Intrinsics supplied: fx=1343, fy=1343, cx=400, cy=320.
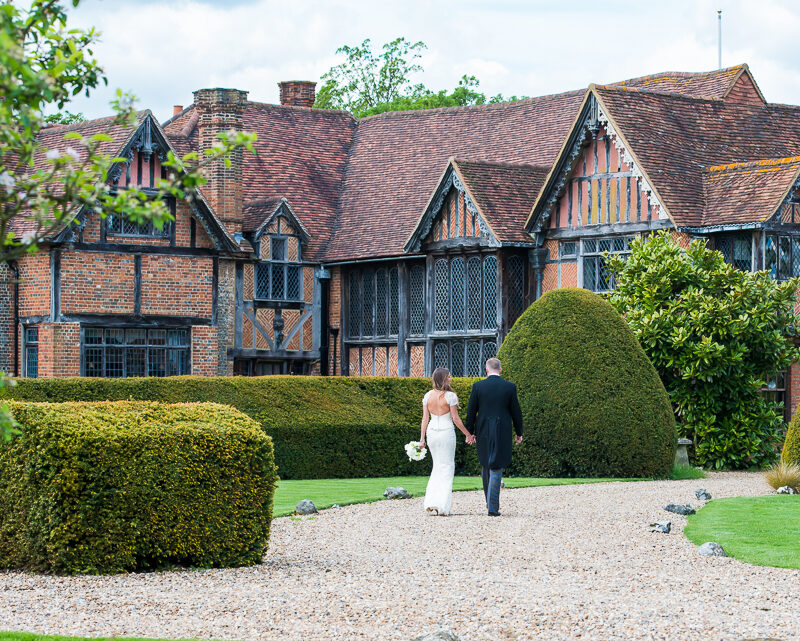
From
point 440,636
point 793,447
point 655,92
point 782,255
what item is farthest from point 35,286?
point 440,636

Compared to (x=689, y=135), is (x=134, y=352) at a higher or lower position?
lower

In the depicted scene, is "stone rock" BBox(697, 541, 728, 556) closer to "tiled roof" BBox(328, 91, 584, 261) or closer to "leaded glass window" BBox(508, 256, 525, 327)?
"leaded glass window" BBox(508, 256, 525, 327)

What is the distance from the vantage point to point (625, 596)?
10.1 metres

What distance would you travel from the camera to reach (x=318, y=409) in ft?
75.2

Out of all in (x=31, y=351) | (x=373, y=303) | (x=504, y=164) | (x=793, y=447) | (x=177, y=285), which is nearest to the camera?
(x=793, y=447)

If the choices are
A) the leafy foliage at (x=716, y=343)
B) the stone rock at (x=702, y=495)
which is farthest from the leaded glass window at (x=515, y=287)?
the stone rock at (x=702, y=495)

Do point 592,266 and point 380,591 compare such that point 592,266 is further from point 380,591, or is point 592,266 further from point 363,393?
point 380,591

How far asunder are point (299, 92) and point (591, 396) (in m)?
22.2

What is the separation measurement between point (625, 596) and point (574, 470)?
11511mm

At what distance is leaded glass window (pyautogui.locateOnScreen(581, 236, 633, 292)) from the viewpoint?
1133 inches

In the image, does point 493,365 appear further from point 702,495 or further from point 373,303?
point 373,303

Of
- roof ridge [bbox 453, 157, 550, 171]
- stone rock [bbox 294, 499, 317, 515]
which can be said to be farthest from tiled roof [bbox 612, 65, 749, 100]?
stone rock [bbox 294, 499, 317, 515]

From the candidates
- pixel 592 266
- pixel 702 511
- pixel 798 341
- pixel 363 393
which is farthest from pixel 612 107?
pixel 702 511

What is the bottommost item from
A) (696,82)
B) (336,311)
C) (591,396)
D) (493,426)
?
(493,426)
